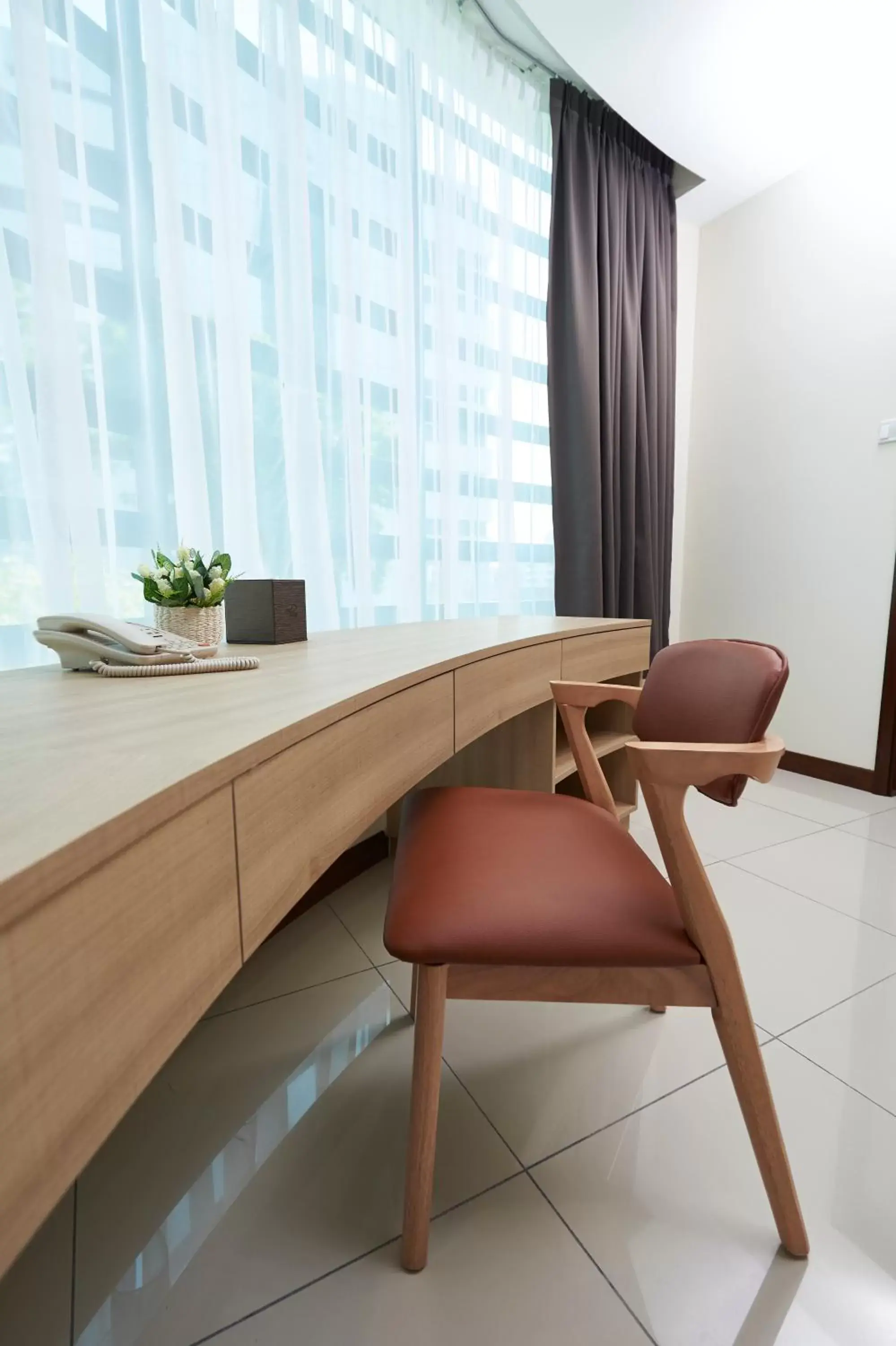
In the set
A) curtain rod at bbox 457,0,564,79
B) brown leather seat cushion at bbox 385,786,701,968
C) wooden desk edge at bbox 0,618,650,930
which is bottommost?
brown leather seat cushion at bbox 385,786,701,968

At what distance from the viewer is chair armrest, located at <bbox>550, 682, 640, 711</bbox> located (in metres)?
1.19

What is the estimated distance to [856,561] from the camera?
8.19ft

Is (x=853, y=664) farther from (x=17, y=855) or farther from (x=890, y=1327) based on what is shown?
(x=17, y=855)

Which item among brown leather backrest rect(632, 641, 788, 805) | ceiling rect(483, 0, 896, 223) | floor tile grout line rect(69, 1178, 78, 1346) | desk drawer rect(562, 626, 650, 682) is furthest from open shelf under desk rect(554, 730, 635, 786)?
ceiling rect(483, 0, 896, 223)

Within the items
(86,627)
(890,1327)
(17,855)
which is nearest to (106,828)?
(17,855)

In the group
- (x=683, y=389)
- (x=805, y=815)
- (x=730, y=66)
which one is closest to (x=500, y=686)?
(x=805, y=815)

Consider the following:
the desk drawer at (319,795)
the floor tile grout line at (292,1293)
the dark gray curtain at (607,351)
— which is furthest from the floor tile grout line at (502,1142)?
the dark gray curtain at (607,351)

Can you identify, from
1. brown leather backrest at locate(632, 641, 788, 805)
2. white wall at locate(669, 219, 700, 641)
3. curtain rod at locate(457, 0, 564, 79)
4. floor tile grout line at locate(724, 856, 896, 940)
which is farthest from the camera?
white wall at locate(669, 219, 700, 641)

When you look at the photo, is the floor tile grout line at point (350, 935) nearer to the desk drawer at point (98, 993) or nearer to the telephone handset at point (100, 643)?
the telephone handset at point (100, 643)

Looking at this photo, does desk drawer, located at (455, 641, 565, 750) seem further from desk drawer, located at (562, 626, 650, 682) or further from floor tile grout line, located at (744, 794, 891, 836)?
floor tile grout line, located at (744, 794, 891, 836)

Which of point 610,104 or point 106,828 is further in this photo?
point 610,104

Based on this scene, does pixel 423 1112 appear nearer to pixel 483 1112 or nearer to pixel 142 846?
pixel 483 1112

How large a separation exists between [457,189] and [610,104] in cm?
68

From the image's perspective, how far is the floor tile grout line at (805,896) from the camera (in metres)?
1.54
